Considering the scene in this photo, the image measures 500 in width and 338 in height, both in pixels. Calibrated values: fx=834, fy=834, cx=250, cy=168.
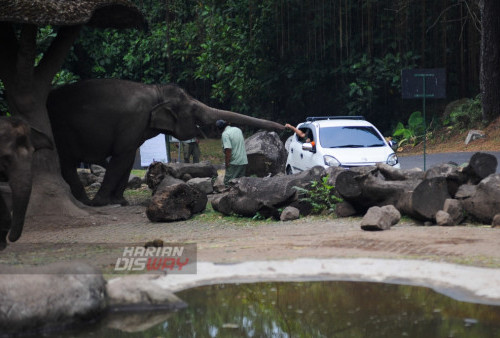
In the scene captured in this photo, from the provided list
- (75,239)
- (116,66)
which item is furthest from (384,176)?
(116,66)

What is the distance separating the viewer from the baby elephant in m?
9.91

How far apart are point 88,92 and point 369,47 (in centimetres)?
1911

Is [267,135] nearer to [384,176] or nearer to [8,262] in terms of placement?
[384,176]

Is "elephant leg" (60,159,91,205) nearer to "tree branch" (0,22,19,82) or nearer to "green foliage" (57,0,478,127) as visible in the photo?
"tree branch" (0,22,19,82)

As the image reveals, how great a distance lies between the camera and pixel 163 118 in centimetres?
1792

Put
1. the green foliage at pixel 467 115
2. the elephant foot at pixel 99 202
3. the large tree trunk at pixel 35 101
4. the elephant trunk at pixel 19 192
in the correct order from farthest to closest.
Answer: the green foliage at pixel 467 115, the elephant foot at pixel 99 202, the large tree trunk at pixel 35 101, the elephant trunk at pixel 19 192

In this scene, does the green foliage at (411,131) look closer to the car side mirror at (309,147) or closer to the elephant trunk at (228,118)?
the elephant trunk at (228,118)

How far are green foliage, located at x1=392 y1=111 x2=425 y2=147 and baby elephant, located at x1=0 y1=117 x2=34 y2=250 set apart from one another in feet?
74.9

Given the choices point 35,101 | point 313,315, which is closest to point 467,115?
point 35,101

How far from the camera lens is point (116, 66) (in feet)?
136

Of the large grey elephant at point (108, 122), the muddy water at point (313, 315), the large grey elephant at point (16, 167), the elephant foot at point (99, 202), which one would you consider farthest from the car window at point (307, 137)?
the muddy water at point (313, 315)

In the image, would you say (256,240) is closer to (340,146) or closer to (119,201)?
(119,201)

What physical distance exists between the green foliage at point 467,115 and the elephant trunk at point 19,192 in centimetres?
2285

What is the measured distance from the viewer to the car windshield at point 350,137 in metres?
18.5
